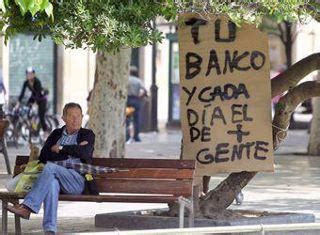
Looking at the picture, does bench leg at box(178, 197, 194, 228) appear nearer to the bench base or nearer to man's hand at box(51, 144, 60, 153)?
the bench base

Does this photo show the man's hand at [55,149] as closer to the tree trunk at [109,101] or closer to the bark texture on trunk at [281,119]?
the bark texture on trunk at [281,119]

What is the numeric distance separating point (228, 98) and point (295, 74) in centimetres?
82

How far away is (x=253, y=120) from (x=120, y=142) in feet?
20.6

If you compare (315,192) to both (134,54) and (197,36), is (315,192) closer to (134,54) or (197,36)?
(197,36)

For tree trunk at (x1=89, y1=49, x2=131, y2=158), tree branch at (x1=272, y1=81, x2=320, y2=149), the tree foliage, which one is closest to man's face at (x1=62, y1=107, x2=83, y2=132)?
the tree foliage

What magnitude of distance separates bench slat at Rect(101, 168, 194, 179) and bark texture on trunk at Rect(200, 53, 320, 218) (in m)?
0.97

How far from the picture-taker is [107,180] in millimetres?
9664

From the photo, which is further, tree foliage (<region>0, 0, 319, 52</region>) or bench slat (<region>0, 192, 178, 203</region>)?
bench slat (<region>0, 192, 178, 203</region>)

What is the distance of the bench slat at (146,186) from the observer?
9.33 metres

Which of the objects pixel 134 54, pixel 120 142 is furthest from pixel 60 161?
pixel 134 54

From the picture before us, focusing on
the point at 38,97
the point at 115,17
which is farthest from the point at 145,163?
the point at 38,97

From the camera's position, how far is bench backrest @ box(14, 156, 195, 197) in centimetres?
936

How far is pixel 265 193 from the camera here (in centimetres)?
1377

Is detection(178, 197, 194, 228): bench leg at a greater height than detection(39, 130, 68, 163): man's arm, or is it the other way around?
detection(39, 130, 68, 163): man's arm
